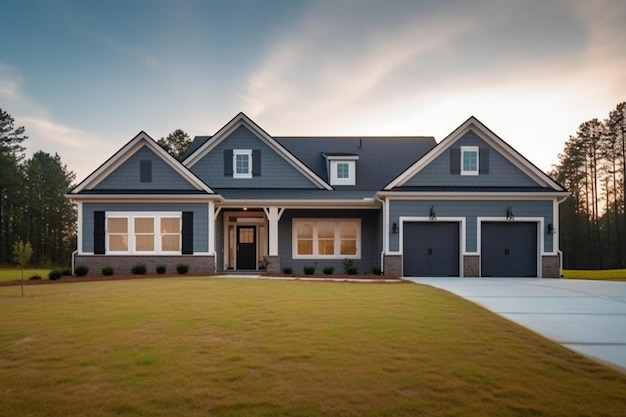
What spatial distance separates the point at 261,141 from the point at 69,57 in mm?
9158

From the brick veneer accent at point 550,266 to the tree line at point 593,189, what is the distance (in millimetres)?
32034

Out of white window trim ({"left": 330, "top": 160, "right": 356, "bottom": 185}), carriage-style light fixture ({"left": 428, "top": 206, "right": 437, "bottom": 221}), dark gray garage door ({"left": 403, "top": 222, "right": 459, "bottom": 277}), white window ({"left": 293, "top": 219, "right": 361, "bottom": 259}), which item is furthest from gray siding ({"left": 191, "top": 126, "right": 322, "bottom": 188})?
carriage-style light fixture ({"left": 428, "top": 206, "right": 437, "bottom": 221})

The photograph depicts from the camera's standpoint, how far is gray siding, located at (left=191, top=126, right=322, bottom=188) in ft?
73.5

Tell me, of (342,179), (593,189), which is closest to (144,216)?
(342,179)

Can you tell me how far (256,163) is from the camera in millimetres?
22500

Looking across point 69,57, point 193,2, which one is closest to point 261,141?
point 193,2

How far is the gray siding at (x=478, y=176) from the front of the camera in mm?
20016

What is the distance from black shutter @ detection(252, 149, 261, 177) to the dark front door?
276 cm

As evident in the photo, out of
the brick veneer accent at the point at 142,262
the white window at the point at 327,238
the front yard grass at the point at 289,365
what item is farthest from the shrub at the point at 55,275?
the white window at the point at 327,238

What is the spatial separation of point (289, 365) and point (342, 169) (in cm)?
1887

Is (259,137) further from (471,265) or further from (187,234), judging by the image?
(471,265)

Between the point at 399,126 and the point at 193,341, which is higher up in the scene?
the point at 399,126

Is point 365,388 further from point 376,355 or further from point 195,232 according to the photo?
point 195,232

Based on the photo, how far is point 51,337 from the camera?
670cm
